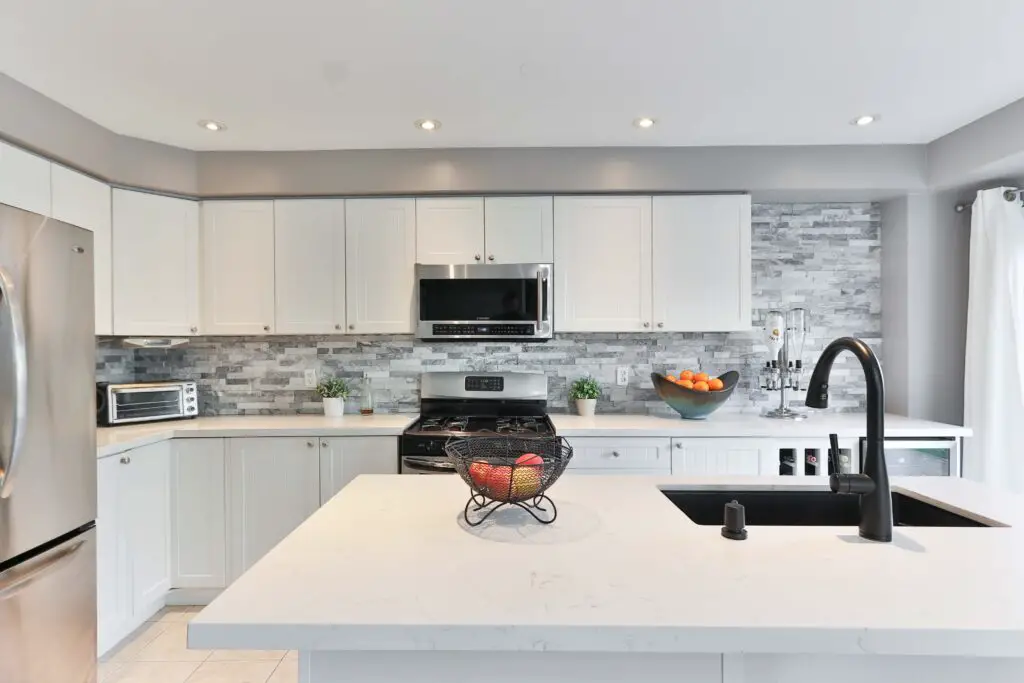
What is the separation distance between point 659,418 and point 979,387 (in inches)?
64.4

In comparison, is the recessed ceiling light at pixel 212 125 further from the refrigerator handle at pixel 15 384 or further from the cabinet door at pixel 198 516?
the cabinet door at pixel 198 516

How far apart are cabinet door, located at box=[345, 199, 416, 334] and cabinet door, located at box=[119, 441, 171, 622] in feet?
3.75

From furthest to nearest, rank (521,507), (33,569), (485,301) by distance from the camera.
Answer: (485,301) < (33,569) < (521,507)

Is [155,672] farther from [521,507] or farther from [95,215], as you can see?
[95,215]

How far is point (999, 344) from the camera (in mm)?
2695

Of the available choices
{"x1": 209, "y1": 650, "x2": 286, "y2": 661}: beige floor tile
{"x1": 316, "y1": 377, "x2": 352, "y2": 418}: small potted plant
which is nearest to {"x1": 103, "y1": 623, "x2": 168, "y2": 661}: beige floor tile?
{"x1": 209, "y1": 650, "x2": 286, "y2": 661}: beige floor tile

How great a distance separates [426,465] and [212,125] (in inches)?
76.5

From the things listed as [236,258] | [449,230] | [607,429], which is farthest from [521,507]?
[236,258]

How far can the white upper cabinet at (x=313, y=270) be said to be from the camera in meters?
2.96

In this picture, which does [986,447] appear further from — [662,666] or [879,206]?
[662,666]

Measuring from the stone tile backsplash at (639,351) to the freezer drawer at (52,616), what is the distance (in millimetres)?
1384

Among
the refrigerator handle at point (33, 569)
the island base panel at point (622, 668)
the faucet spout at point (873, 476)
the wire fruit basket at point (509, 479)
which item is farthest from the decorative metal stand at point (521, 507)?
the refrigerator handle at point (33, 569)

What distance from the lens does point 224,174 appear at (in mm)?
2906

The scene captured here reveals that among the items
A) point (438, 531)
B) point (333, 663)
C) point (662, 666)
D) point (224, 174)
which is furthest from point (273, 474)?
point (662, 666)
